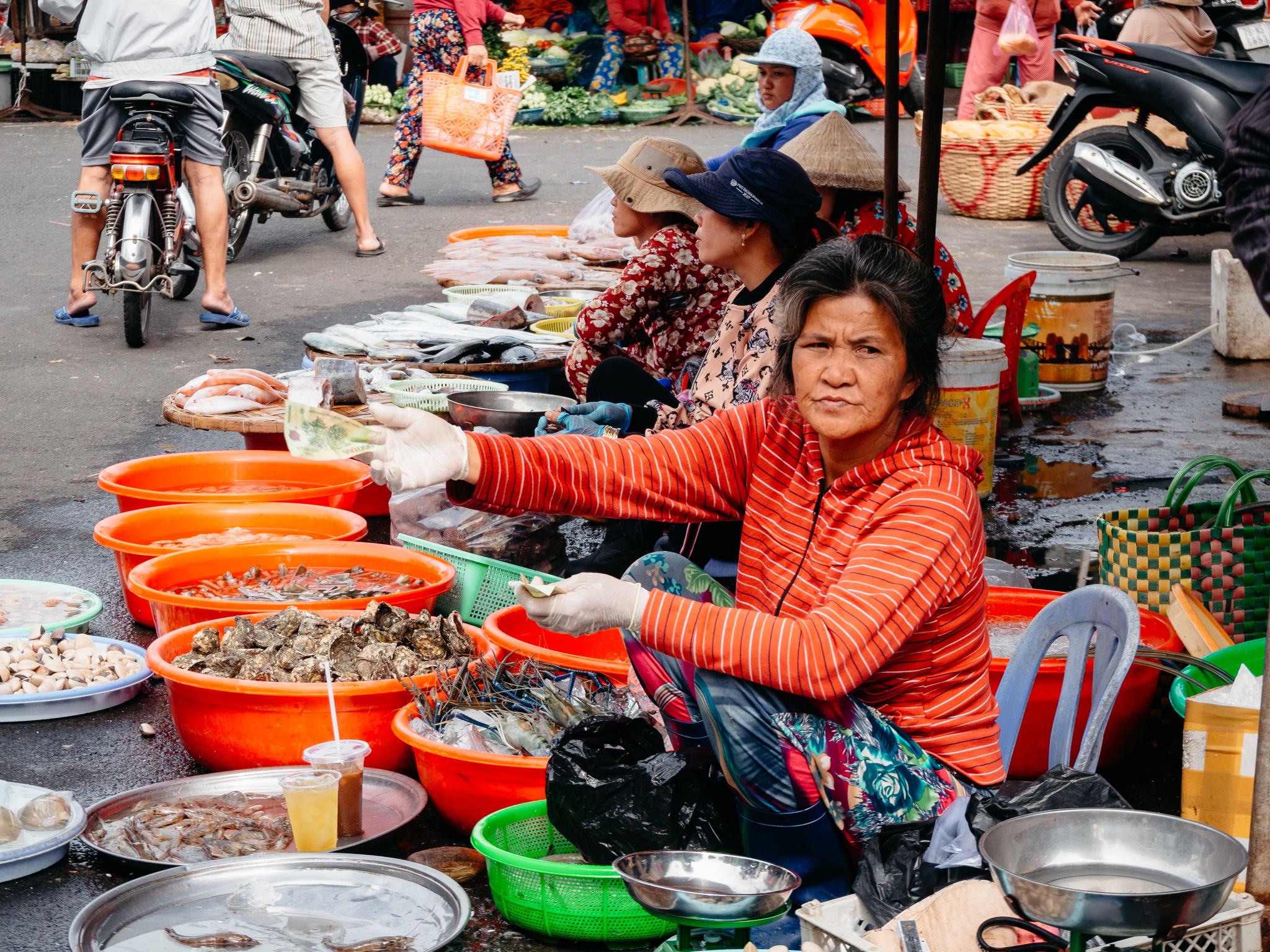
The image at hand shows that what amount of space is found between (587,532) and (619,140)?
983 centimetres

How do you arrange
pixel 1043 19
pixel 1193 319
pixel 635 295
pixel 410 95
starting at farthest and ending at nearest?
pixel 1043 19 → pixel 410 95 → pixel 1193 319 → pixel 635 295

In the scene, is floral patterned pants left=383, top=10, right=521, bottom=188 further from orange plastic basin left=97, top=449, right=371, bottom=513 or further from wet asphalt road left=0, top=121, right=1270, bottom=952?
orange plastic basin left=97, top=449, right=371, bottom=513

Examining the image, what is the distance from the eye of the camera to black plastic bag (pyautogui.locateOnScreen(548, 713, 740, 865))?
2.09 meters

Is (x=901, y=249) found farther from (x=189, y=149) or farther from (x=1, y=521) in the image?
(x=189, y=149)

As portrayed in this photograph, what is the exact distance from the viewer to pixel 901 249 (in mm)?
A: 2156

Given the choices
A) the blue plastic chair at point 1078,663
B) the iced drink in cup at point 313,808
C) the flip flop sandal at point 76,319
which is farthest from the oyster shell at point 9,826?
the flip flop sandal at point 76,319

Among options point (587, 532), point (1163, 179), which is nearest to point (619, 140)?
point (1163, 179)

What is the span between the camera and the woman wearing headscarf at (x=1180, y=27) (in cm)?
862

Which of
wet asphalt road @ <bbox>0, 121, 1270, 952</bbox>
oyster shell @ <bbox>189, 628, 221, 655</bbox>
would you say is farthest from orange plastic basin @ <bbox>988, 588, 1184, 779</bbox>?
oyster shell @ <bbox>189, 628, 221, 655</bbox>

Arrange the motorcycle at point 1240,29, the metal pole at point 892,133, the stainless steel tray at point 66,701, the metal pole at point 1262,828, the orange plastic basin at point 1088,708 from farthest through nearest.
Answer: the motorcycle at point 1240,29, the metal pole at point 892,133, the stainless steel tray at point 66,701, the orange plastic basin at point 1088,708, the metal pole at point 1262,828

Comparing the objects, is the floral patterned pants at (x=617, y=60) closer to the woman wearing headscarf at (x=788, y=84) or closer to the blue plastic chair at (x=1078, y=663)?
the woman wearing headscarf at (x=788, y=84)

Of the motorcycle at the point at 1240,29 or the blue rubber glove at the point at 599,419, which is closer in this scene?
the blue rubber glove at the point at 599,419

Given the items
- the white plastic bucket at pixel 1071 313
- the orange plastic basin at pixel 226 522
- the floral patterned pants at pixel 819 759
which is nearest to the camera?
the floral patterned pants at pixel 819 759

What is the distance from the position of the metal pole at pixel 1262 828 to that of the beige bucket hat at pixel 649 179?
2.63 metres
